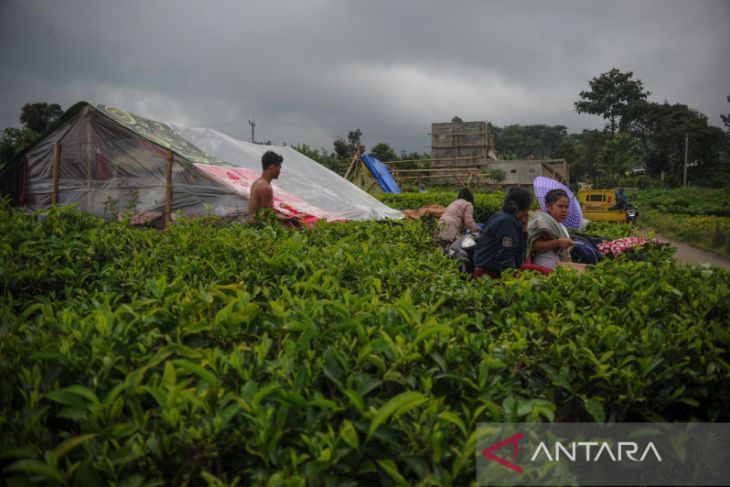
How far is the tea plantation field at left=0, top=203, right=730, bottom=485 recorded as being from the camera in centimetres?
118

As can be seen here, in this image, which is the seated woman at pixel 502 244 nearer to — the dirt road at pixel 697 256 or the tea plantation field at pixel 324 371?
the tea plantation field at pixel 324 371

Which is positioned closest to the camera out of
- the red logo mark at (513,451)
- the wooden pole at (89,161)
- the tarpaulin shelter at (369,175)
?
the red logo mark at (513,451)

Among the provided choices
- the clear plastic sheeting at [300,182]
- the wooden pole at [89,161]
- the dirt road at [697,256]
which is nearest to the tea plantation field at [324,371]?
the wooden pole at [89,161]

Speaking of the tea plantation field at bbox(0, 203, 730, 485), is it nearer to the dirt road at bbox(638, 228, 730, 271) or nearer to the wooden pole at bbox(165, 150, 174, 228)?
the wooden pole at bbox(165, 150, 174, 228)

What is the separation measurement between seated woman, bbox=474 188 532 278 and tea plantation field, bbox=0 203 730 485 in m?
1.68

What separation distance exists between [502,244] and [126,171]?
7.17m

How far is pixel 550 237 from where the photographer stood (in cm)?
468

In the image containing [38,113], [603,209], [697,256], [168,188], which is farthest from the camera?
[38,113]

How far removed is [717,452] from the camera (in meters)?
1.46

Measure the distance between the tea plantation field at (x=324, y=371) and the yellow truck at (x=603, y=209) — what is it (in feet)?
53.9

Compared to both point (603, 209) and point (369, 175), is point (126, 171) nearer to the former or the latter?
point (369, 175)

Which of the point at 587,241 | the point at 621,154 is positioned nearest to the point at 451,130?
the point at 621,154

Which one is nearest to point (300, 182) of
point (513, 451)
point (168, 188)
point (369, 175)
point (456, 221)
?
point (168, 188)

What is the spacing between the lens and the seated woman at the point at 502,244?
4359 millimetres
